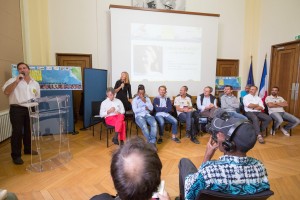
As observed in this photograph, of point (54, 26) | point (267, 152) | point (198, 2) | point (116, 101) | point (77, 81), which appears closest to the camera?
point (267, 152)

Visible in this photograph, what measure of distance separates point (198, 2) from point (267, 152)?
4470 millimetres

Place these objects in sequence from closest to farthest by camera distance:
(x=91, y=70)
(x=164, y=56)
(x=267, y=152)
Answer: (x=267, y=152), (x=91, y=70), (x=164, y=56)

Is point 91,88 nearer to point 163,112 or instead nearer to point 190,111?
point 163,112

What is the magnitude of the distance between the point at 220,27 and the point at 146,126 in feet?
13.9

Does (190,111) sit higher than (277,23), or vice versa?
(277,23)

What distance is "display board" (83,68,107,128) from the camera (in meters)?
4.33

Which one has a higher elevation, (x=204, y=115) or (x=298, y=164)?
(x=204, y=115)

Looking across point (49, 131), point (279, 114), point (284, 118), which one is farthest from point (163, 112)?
point (284, 118)

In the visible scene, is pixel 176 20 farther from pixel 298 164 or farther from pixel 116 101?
pixel 298 164

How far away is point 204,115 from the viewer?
423 centimetres

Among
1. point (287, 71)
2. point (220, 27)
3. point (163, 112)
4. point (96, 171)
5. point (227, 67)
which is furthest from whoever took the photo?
point (227, 67)

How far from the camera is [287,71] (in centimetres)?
577

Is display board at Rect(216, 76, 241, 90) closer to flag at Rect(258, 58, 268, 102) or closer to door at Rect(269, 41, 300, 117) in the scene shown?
flag at Rect(258, 58, 268, 102)

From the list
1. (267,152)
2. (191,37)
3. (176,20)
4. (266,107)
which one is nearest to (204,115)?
(267,152)
